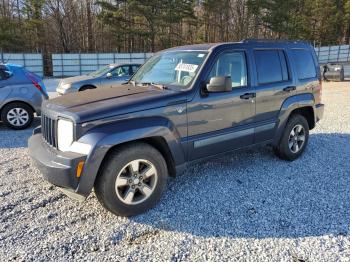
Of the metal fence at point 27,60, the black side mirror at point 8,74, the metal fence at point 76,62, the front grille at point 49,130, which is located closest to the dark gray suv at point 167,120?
→ the front grille at point 49,130

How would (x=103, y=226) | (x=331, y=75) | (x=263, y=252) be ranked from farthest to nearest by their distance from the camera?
(x=331, y=75) < (x=103, y=226) < (x=263, y=252)

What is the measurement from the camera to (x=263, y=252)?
3018 millimetres

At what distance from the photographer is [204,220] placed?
140 inches

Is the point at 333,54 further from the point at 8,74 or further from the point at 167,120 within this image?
the point at 167,120

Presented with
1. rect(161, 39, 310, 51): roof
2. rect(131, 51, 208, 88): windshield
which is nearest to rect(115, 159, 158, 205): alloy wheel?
rect(131, 51, 208, 88): windshield

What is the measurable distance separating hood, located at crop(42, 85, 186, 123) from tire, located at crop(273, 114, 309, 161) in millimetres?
2268

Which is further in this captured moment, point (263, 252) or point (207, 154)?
point (207, 154)

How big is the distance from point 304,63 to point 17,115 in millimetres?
6498

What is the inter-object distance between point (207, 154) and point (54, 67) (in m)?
24.5

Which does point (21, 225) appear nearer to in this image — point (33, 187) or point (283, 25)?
point (33, 187)

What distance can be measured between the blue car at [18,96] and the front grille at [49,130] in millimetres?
4425

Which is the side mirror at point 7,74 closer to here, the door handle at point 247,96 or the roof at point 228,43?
the roof at point 228,43

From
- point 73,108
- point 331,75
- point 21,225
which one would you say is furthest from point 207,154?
point 331,75

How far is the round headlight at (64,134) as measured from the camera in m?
3.33
